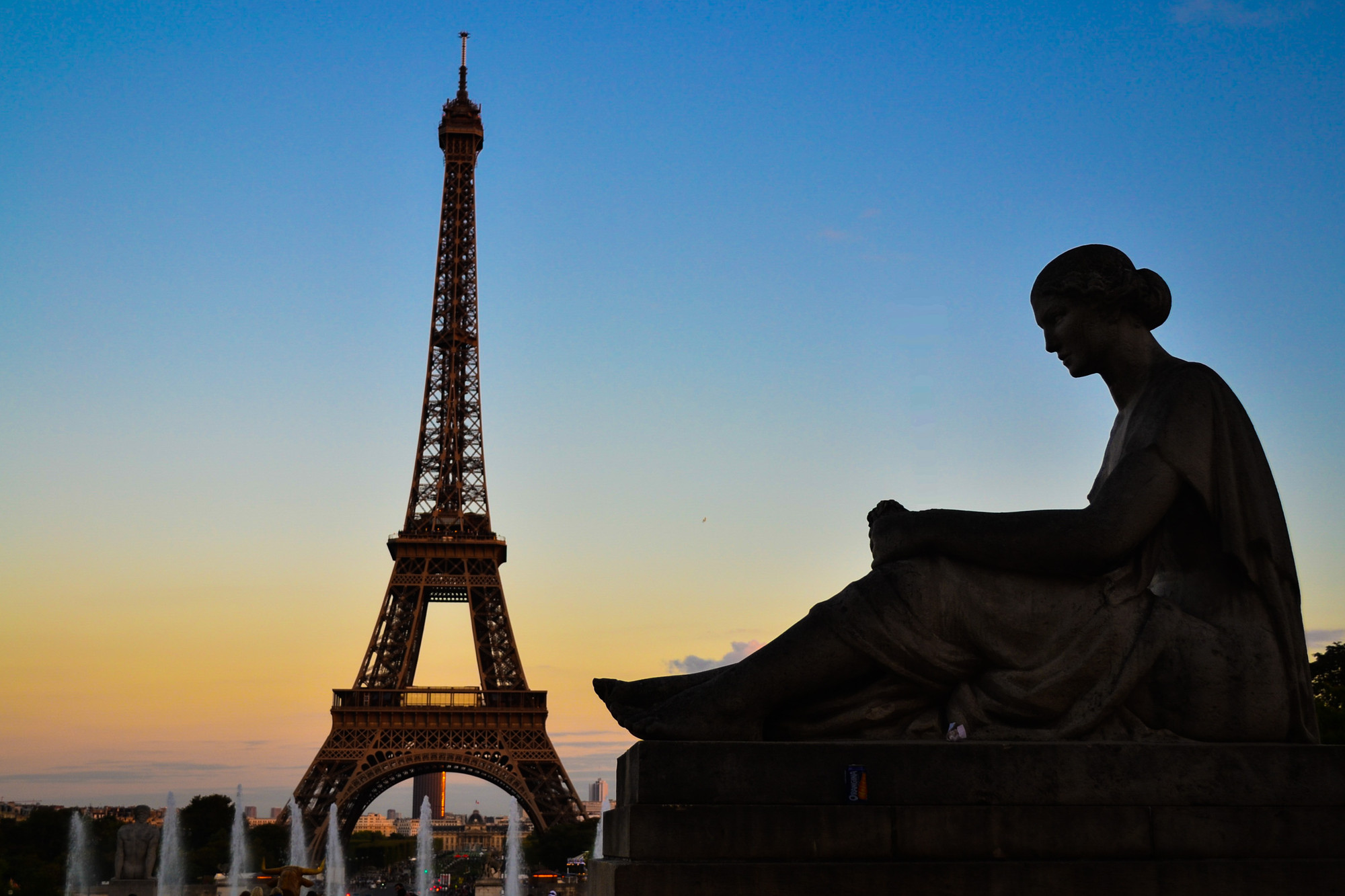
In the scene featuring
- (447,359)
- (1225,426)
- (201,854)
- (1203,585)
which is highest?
(447,359)

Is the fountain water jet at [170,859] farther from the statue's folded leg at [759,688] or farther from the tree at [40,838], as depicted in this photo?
the statue's folded leg at [759,688]

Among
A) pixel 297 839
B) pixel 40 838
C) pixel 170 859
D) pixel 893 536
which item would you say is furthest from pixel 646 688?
pixel 40 838

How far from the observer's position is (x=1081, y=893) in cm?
436

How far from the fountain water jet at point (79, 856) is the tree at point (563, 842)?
61.9ft

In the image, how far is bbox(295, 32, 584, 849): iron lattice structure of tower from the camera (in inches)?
1984

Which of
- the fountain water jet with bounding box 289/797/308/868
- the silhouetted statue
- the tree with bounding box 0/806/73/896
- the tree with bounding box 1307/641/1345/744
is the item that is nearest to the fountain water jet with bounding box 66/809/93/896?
the tree with bounding box 0/806/73/896

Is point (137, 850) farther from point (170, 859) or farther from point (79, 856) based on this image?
point (79, 856)

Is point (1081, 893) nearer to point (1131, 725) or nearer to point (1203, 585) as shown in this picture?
point (1131, 725)

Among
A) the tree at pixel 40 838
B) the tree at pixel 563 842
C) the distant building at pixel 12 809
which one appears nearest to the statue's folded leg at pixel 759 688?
the tree at pixel 563 842

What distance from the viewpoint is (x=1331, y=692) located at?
34.4 metres

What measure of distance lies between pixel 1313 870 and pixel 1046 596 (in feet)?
4.47

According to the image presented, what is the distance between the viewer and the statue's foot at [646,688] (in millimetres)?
5113

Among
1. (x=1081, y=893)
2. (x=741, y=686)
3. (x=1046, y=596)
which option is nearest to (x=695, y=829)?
(x=741, y=686)

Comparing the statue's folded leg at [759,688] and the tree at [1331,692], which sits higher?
the tree at [1331,692]
